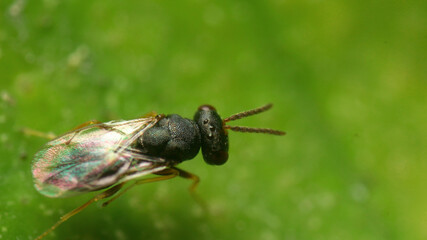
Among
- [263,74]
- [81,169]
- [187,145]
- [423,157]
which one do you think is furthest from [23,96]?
[423,157]

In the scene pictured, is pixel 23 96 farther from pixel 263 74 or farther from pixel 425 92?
pixel 425 92

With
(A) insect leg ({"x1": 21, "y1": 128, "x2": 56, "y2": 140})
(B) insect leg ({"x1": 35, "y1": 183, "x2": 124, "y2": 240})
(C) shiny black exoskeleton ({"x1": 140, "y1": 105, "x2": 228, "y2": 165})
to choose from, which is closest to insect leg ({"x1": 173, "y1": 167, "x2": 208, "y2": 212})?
(C) shiny black exoskeleton ({"x1": 140, "y1": 105, "x2": 228, "y2": 165})

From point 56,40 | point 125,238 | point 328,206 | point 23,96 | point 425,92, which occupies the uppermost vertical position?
point 56,40

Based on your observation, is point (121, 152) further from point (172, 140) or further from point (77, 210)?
point (77, 210)

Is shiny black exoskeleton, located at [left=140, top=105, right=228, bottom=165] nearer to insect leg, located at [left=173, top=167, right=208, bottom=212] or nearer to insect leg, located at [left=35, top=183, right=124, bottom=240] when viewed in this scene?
insect leg, located at [left=173, top=167, right=208, bottom=212]

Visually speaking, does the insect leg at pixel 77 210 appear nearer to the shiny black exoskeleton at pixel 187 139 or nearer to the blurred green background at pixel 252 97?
the blurred green background at pixel 252 97

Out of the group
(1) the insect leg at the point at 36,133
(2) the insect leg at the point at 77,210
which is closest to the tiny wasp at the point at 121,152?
(2) the insect leg at the point at 77,210

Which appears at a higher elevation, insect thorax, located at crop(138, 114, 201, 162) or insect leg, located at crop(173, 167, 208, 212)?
insect thorax, located at crop(138, 114, 201, 162)
